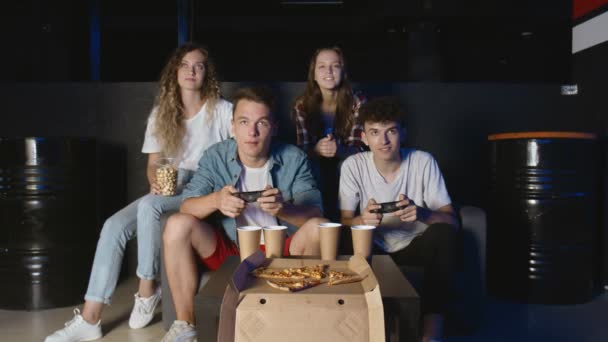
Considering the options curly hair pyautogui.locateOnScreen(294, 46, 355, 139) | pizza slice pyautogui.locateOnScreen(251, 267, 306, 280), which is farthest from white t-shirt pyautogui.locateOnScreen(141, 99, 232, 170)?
pizza slice pyautogui.locateOnScreen(251, 267, 306, 280)

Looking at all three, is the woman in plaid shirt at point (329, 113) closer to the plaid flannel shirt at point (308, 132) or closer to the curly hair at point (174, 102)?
the plaid flannel shirt at point (308, 132)

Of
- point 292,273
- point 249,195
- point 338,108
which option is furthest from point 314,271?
point 338,108

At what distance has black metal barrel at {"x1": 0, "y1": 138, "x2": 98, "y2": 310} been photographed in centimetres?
279

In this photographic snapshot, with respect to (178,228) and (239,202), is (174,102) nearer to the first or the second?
(178,228)

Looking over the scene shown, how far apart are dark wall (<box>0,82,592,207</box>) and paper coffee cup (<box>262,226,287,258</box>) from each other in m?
1.77

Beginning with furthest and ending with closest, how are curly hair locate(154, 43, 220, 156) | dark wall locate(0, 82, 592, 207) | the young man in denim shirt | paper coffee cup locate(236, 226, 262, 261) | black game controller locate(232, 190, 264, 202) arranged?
dark wall locate(0, 82, 592, 207), curly hair locate(154, 43, 220, 156), the young man in denim shirt, black game controller locate(232, 190, 264, 202), paper coffee cup locate(236, 226, 262, 261)

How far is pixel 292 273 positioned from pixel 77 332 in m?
1.32

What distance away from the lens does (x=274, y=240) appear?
163 centimetres

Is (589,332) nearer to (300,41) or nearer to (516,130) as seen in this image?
(516,130)

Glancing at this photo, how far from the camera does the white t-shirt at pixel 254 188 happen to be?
2.24 m

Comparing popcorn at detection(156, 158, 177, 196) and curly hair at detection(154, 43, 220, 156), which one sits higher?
curly hair at detection(154, 43, 220, 156)

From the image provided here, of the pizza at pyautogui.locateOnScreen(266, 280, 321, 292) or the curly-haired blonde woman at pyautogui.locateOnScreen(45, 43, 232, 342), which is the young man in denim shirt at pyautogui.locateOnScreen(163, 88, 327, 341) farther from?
the pizza at pyautogui.locateOnScreen(266, 280, 321, 292)

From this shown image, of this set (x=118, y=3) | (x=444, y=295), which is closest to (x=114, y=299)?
(x=444, y=295)

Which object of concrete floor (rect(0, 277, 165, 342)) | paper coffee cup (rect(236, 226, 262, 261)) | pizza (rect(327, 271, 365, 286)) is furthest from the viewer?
concrete floor (rect(0, 277, 165, 342))
